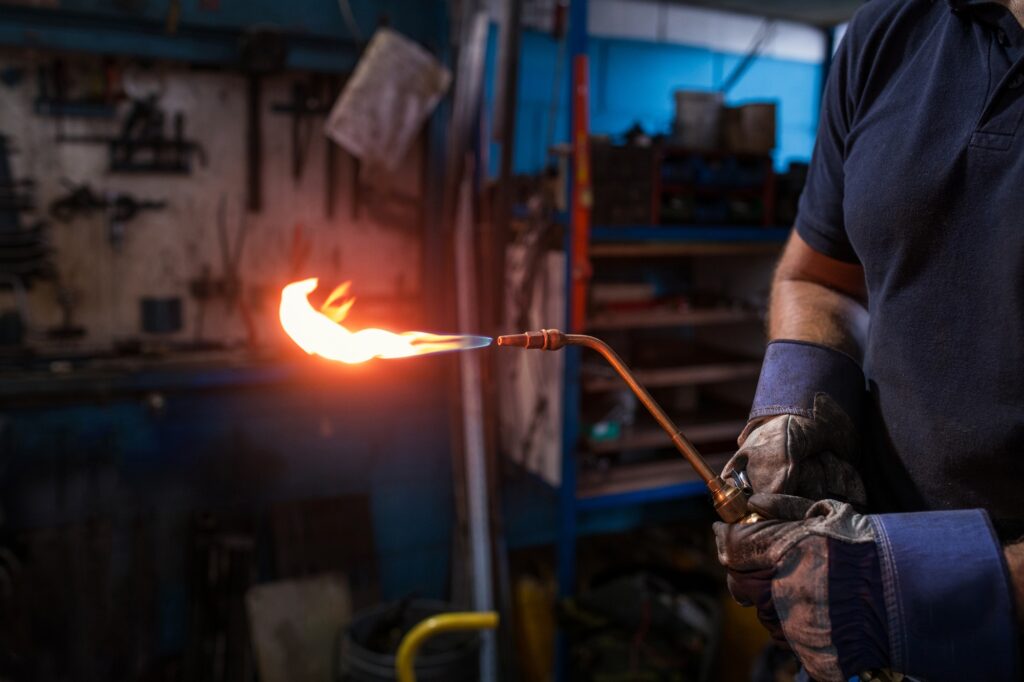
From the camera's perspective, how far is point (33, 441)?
3.01m

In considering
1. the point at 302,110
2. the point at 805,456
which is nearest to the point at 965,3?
the point at 805,456

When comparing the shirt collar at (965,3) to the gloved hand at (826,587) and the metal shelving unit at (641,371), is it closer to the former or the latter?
the gloved hand at (826,587)

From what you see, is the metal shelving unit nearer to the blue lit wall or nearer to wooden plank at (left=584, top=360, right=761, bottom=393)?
wooden plank at (left=584, top=360, right=761, bottom=393)

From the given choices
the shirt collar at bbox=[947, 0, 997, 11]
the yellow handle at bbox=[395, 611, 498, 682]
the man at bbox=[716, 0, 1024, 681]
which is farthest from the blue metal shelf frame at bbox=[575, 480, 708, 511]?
the shirt collar at bbox=[947, 0, 997, 11]

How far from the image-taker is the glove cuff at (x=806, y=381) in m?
1.18

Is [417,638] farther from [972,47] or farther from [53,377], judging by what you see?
[972,47]

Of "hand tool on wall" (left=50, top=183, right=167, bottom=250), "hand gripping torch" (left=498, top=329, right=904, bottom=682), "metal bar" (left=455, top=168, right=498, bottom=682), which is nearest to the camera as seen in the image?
"hand gripping torch" (left=498, top=329, right=904, bottom=682)

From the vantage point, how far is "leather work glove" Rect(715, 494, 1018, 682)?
0.83m

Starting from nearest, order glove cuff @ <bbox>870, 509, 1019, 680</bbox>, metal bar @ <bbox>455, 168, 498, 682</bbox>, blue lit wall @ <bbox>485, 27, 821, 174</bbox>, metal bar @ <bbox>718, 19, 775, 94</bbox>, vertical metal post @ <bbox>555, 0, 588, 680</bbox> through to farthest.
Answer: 1. glove cuff @ <bbox>870, 509, 1019, 680</bbox>
2. vertical metal post @ <bbox>555, 0, 588, 680</bbox>
3. metal bar @ <bbox>455, 168, 498, 682</bbox>
4. blue lit wall @ <bbox>485, 27, 821, 174</bbox>
5. metal bar @ <bbox>718, 19, 775, 94</bbox>

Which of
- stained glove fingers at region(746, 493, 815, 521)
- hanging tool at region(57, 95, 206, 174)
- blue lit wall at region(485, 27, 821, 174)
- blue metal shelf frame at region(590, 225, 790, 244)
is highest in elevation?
blue lit wall at region(485, 27, 821, 174)

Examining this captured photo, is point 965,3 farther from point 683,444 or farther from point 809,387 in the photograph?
point 683,444

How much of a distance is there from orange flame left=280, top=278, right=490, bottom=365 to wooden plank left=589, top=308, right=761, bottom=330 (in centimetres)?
192

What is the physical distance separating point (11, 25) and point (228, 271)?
114cm

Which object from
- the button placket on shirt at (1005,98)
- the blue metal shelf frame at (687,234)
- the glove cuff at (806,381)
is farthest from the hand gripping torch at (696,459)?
the blue metal shelf frame at (687,234)
